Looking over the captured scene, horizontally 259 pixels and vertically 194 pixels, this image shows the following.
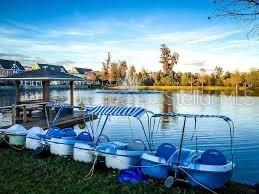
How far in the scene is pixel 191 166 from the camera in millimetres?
9664

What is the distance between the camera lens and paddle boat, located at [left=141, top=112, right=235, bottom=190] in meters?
9.45

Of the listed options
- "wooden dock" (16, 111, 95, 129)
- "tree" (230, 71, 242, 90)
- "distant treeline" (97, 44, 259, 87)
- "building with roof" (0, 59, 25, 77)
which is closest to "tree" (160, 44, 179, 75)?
"distant treeline" (97, 44, 259, 87)

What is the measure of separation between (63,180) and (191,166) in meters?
3.80

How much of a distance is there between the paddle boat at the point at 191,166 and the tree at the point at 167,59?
11175 cm

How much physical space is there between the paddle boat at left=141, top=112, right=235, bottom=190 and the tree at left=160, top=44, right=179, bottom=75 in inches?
4400

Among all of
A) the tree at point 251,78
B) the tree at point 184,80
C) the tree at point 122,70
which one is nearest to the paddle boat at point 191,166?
the tree at point 251,78

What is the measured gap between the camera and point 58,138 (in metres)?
13.5

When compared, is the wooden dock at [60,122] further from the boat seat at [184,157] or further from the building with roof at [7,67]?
the building with roof at [7,67]

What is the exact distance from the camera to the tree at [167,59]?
399ft

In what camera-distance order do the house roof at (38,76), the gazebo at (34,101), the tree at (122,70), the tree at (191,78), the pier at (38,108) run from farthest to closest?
1. the tree at (122,70)
2. the tree at (191,78)
3. the house roof at (38,76)
4. the pier at (38,108)
5. the gazebo at (34,101)

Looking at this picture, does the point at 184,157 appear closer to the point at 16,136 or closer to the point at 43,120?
the point at 16,136

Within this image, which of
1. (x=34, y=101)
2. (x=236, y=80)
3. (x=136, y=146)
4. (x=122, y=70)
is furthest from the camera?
(x=122, y=70)

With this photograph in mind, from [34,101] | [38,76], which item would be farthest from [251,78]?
[34,101]

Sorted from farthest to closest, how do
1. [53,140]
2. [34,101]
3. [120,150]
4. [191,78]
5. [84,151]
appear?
[191,78] < [34,101] < [53,140] < [84,151] < [120,150]
